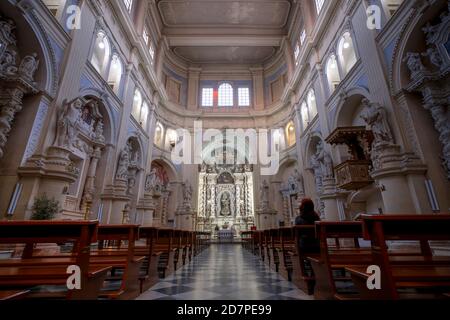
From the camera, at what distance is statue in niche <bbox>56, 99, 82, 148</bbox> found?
218 inches

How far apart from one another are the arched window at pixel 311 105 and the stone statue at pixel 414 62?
5872 millimetres

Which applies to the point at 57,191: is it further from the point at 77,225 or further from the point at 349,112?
the point at 349,112

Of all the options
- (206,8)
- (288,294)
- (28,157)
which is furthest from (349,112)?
(206,8)

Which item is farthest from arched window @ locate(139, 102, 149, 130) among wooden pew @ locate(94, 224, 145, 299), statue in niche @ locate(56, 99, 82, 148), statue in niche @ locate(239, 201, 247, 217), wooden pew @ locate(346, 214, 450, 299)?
wooden pew @ locate(346, 214, 450, 299)

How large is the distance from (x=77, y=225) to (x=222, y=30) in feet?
53.8

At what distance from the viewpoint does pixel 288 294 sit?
262 centimetres

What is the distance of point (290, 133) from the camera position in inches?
584

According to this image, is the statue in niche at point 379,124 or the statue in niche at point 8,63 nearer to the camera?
the statue in niche at point 8,63

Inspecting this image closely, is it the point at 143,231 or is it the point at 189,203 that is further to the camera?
the point at 189,203

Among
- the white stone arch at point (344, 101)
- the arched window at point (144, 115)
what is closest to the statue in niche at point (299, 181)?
the white stone arch at point (344, 101)

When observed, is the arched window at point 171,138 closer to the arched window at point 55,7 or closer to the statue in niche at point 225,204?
the statue in niche at point 225,204

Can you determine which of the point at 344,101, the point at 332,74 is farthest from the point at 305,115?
the point at 344,101

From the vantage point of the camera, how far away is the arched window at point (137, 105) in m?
11.4

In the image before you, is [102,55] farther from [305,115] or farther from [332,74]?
[305,115]
